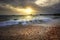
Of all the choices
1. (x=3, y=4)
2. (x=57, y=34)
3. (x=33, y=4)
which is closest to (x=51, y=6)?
(x=33, y=4)

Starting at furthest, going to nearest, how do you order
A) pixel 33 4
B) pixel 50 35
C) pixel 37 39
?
pixel 33 4, pixel 50 35, pixel 37 39

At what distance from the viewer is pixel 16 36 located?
190 centimetres

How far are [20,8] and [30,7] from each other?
0.21 m

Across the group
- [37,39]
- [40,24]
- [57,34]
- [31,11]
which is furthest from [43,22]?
[37,39]

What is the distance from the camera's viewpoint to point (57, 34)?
6.39 feet

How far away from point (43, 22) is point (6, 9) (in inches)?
32.9

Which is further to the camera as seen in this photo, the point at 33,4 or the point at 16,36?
the point at 33,4

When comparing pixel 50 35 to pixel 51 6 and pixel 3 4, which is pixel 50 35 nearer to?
pixel 51 6

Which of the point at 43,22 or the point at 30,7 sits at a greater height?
the point at 30,7

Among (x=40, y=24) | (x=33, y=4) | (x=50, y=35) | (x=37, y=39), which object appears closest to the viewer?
(x=37, y=39)

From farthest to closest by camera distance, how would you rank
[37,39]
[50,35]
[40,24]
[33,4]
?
[33,4] < [40,24] < [50,35] < [37,39]

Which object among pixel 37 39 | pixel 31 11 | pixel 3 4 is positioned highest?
pixel 3 4

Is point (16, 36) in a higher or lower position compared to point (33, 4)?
lower

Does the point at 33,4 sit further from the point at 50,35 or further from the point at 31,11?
the point at 50,35
